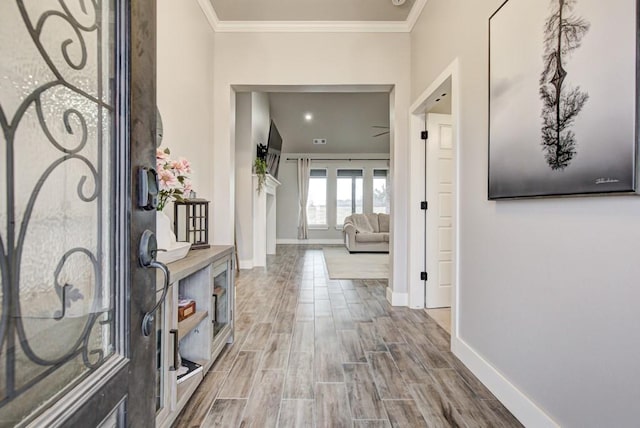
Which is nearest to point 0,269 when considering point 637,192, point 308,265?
point 637,192

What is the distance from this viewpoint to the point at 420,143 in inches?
129

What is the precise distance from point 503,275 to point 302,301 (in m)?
2.27

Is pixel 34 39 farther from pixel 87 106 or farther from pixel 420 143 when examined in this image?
pixel 420 143

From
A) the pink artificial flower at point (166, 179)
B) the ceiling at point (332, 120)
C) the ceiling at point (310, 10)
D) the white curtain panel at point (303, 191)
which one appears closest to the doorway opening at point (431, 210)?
the ceiling at point (310, 10)

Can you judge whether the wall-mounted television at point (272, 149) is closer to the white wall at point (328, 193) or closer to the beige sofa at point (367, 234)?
the white wall at point (328, 193)

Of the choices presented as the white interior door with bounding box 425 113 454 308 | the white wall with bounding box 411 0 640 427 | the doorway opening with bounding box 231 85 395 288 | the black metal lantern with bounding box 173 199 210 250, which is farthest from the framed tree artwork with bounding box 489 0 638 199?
the doorway opening with bounding box 231 85 395 288

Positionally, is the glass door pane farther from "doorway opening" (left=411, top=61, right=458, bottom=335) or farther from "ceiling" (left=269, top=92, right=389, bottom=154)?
"ceiling" (left=269, top=92, right=389, bottom=154)

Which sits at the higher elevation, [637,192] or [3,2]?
[3,2]

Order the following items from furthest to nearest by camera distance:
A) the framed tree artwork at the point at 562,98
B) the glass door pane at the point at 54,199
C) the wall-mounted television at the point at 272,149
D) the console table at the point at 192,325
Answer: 1. the wall-mounted television at the point at 272,149
2. the console table at the point at 192,325
3. the framed tree artwork at the point at 562,98
4. the glass door pane at the point at 54,199

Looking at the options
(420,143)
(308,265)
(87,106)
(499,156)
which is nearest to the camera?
(87,106)

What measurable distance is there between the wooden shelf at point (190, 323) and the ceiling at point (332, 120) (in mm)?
6169

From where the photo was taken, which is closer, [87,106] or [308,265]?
[87,106]

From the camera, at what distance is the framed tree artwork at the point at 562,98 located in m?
1.04

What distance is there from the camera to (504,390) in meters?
1.67
